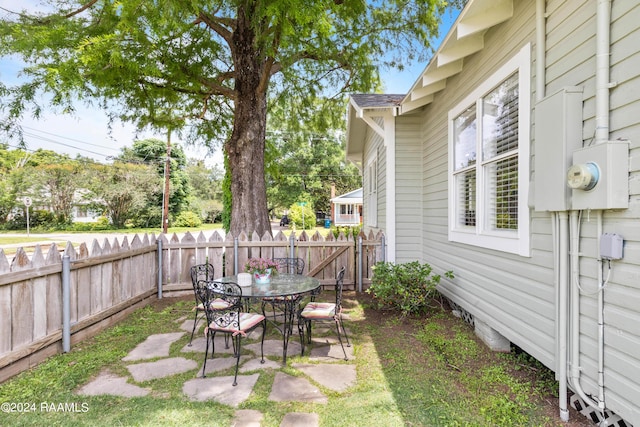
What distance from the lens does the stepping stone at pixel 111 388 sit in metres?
2.70

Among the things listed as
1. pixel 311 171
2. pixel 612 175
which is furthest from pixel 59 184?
pixel 612 175

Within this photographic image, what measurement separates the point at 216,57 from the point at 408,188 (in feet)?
19.2

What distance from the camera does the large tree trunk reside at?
721 cm

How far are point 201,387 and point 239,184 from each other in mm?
4956


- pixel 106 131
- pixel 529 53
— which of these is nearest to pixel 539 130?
pixel 529 53

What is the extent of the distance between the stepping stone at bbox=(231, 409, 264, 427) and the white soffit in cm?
388

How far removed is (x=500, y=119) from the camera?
349cm

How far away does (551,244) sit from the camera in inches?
101

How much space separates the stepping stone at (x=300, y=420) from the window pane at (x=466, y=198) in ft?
9.79

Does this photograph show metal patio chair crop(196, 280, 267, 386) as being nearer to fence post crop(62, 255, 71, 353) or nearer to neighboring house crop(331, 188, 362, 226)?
fence post crop(62, 255, 71, 353)

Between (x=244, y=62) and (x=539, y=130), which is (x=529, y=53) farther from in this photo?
(x=244, y=62)

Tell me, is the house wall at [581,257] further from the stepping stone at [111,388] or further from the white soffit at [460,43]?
the stepping stone at [111,388]

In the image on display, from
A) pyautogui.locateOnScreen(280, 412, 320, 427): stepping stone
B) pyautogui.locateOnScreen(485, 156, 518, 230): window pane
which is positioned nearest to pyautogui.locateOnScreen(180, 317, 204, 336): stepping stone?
pyautogui.locateOnScreen(280, 412, 320, 427): stepping stone

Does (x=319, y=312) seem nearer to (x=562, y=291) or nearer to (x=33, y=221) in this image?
(x=562, y=291)
